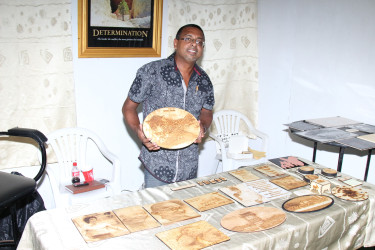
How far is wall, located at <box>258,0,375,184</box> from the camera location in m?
2.98

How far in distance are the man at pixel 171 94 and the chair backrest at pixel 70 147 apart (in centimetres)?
73

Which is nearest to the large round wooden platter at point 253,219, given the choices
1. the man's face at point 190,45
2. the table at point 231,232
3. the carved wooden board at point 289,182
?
the table at point 231,232

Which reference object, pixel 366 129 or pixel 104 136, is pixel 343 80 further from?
pixel 104 136

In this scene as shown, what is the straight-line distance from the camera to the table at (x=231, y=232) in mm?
1458

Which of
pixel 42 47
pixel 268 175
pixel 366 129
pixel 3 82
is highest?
pixel 42 47

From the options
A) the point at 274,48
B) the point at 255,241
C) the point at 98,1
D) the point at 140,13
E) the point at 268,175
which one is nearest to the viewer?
the point at 255,241

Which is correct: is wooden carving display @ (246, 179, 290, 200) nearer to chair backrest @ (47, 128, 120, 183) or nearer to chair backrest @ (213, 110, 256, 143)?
chair backrest @ (47, 128, 120, 183)

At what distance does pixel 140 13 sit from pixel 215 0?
78 cm

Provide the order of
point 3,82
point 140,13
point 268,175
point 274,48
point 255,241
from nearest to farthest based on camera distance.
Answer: point 255,241
point 268,175
point 3,82
point 140,13
point 274,48

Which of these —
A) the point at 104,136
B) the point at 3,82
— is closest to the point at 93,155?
the point at 104,136

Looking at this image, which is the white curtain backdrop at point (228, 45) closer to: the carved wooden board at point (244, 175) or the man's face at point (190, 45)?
the man's face at point (190, 45)

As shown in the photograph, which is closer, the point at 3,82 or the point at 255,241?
the point at 255,241

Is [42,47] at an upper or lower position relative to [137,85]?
upper

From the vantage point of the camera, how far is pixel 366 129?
277 cm
